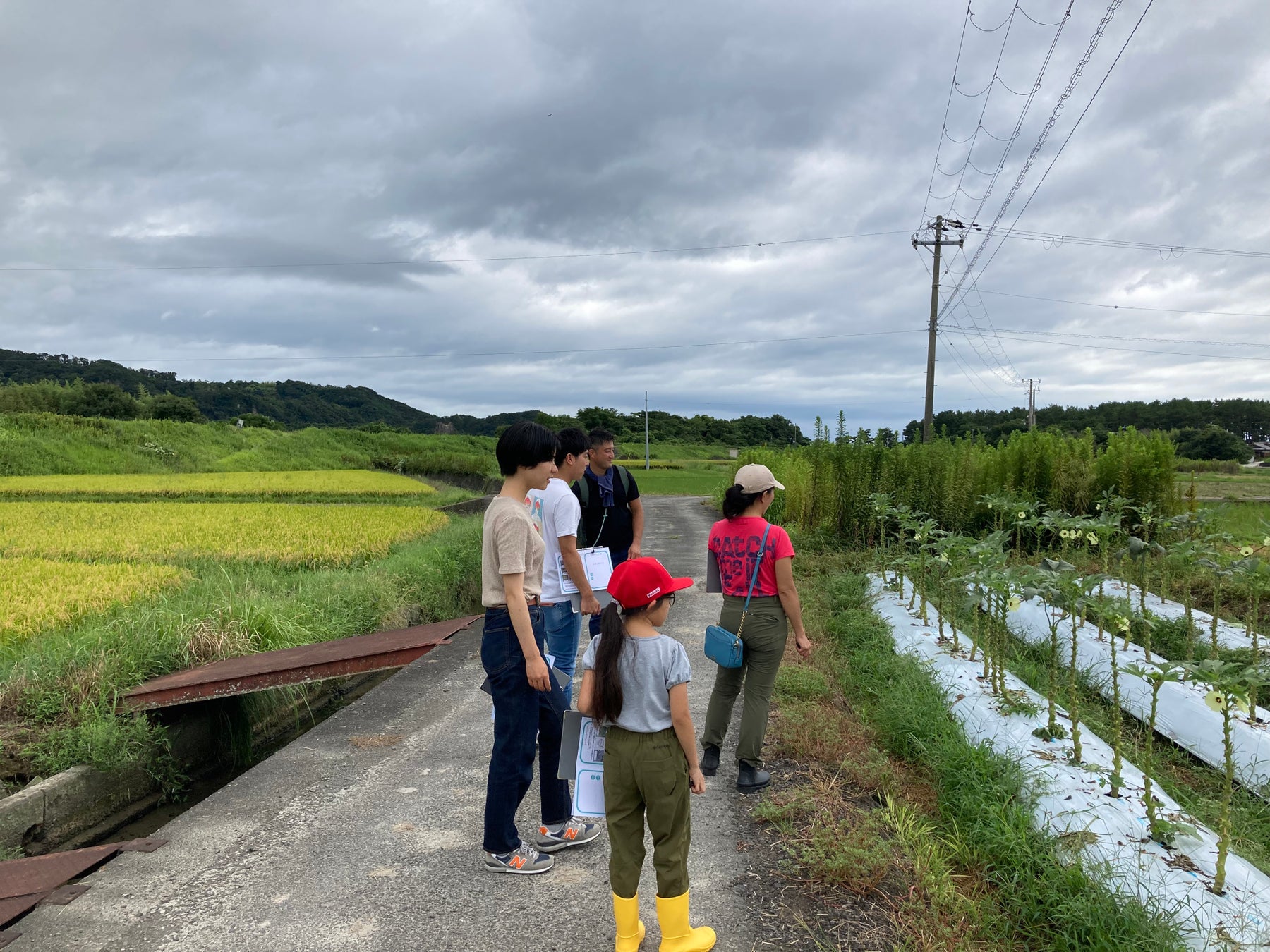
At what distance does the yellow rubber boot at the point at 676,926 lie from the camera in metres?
2.48

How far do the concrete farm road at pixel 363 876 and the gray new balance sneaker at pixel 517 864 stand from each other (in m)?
0.03

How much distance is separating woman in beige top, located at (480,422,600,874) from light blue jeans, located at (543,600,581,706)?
61 centimetres

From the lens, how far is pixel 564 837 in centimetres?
339

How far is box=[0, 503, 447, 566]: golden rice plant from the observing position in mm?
10445

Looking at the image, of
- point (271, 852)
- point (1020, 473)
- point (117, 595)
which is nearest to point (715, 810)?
point (271, 852)

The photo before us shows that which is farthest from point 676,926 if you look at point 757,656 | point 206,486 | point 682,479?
point 682,479

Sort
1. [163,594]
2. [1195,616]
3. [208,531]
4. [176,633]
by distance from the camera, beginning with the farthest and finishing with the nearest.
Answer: [208,531]
[163,594]
[1195,616]
[176,633]

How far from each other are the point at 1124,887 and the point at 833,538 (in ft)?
31.1

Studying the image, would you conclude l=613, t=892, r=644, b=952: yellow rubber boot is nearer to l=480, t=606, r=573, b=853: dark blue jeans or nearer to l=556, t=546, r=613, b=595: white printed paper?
l=480, t=606, r=573, b=853: dark blue jeans

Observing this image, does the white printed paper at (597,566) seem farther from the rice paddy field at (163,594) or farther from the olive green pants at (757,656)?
the rice paddy field at (163,594)

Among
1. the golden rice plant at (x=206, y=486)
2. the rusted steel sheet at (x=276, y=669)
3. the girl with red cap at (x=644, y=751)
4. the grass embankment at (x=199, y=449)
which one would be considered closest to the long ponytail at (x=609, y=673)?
the girl with red cap at (x=644, y=751)

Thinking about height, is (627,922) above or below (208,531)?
below

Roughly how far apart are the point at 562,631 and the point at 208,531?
10.3m

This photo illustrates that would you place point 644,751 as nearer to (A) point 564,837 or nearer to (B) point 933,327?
(A) point 564,837
